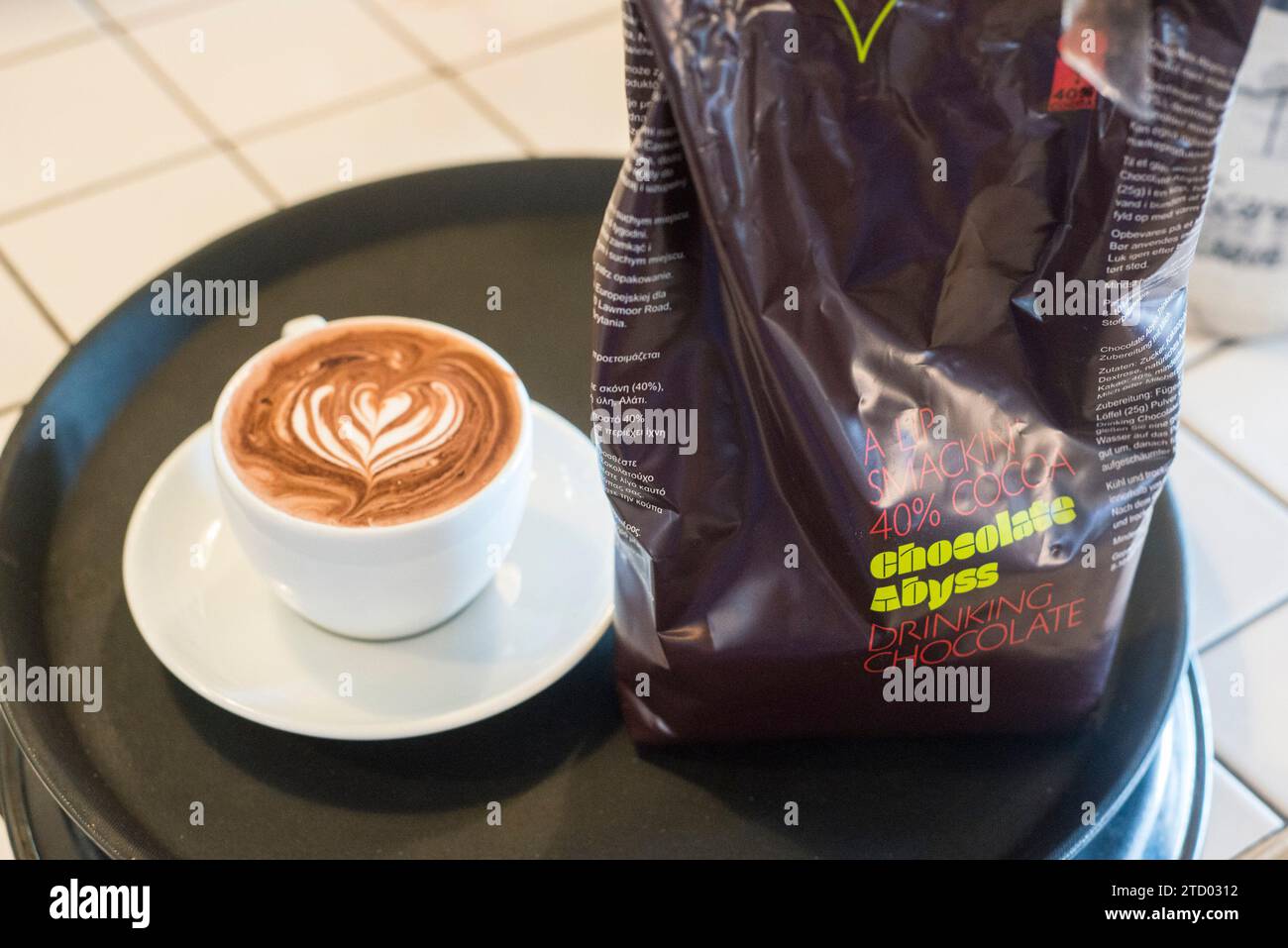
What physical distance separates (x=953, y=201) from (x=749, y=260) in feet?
0.33

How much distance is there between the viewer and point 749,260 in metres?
0.60

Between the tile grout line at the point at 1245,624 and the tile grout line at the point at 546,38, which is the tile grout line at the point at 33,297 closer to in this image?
the tile grout line at the point at 546,38

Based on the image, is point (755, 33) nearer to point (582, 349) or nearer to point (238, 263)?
point (582, 349)

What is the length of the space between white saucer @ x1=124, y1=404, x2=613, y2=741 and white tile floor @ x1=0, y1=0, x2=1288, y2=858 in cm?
42

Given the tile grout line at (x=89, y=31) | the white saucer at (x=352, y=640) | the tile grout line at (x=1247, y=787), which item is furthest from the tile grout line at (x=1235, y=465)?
the tile grout line at (x=89, y=31)

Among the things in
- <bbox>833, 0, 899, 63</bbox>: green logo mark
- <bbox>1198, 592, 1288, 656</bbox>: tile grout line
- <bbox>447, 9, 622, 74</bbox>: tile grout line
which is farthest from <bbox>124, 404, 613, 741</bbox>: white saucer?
<bbox>447, 9, 622, 74</bbox>: tile grout line

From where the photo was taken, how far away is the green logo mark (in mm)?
571

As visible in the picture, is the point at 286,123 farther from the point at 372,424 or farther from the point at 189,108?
the point at 372,424

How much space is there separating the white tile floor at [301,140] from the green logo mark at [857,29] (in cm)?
59

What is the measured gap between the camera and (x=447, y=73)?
60.9 inches

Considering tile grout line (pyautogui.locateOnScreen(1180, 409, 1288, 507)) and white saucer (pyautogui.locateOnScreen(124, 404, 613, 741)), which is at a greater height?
tile grout line (pyautogui.locateOnScreen(1180, 409, 1288, 507))

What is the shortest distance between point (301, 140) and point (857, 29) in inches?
39.7

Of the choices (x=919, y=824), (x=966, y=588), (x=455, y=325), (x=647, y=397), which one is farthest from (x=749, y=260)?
(x=455, y=325)

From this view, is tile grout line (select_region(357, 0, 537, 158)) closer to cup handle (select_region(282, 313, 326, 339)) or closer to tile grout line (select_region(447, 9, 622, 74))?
tile grout line (select_region(447, 9, 622, 74))
